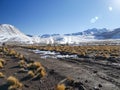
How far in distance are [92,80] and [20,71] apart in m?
7.42

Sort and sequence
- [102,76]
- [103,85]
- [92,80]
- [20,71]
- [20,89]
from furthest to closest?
1. [20,71]
2. [102,76]
3. [92,80]
4. [103,85]
5. [20,89]

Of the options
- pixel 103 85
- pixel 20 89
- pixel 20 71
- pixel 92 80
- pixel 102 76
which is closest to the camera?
pixel 20 89

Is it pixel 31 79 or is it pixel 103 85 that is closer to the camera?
pixel 103 85

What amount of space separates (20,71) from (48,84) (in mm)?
5824

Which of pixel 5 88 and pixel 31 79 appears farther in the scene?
pixel 31 79

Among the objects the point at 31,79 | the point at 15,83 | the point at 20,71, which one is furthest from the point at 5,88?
the point at 20,71

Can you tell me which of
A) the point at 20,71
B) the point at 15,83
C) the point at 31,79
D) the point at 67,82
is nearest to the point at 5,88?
the point at 15,83

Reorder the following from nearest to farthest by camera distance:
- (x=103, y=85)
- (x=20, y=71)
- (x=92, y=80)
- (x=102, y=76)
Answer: (x=103, y=85) < (x=92, y=80) < (x=102, y=76) < (x=20, y=71)

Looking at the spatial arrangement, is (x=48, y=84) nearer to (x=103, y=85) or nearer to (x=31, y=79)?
(x=31, y=79)

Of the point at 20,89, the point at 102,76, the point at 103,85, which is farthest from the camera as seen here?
the point at 102,76

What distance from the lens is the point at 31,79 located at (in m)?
19.3

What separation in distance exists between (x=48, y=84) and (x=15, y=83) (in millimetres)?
2509

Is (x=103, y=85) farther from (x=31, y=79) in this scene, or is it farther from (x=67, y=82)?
(x=31, y=79)

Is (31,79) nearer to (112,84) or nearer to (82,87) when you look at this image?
(82,87)
